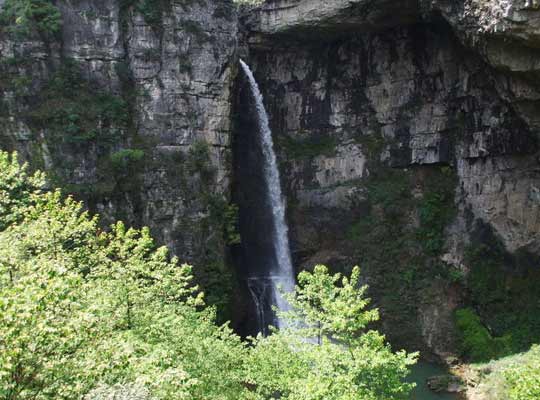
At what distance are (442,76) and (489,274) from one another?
11257 millimetres

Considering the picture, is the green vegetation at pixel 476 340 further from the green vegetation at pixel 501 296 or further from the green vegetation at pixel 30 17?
the green vegetation at pixel 30 17

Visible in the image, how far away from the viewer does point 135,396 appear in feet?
20.3

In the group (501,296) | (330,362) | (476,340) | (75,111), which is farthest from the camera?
(501,296)

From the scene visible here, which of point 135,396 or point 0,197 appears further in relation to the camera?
point 0,197

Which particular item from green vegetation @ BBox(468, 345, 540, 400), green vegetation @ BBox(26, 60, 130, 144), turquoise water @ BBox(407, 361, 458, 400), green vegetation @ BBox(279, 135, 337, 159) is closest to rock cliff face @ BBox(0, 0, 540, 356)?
green vegetation @ BBox(26, 60, 130, 144)

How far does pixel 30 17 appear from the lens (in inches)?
837

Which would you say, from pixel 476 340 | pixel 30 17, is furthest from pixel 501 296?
pixel 30 17

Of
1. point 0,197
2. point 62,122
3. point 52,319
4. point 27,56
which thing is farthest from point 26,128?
point 52,319

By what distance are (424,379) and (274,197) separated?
43.0 feet

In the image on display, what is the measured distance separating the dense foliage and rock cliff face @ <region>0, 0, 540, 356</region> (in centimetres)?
991

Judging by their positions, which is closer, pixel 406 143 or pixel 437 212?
pixel 437 212

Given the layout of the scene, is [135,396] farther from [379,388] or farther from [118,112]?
[118,112]

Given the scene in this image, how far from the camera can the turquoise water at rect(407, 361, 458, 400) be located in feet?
60.8

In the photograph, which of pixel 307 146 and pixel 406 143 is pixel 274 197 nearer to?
pixel 307 146
